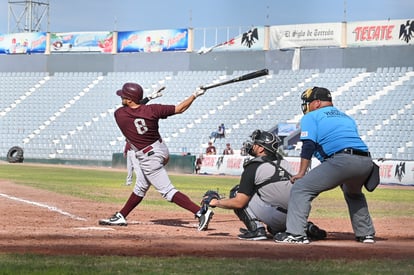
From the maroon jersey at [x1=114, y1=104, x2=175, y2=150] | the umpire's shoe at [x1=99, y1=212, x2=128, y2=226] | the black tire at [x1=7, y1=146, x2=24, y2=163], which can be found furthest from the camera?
the black tire at [x1=7, y1=146, x2=24, y2=163]

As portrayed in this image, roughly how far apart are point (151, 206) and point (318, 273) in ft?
32.1

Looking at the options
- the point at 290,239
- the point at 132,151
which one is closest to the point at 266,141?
the point at 290,239

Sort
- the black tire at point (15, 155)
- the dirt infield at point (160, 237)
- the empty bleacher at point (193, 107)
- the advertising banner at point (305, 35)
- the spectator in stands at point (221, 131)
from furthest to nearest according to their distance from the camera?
1. the advertising banner at point (305, 35)
2. the black tire at point (15, 155)
3. the spectator in stands at point (221, 131)
4. the empty bleacher at point (193, 107)
5. the dirt infield at point (160, 237)

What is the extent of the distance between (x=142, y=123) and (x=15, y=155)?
3623cm

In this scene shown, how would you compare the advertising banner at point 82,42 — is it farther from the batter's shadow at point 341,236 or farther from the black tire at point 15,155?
the batter's shadow at point 341,236

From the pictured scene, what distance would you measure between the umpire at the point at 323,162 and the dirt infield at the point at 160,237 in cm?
34

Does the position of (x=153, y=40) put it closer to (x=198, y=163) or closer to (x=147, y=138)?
(x=198, y=163)

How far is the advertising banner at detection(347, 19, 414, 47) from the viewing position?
43844 millimetres

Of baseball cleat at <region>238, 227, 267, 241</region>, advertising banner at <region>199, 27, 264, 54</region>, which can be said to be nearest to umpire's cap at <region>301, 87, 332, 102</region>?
baseball cleat at <region>238, 227, 267, 241</region>

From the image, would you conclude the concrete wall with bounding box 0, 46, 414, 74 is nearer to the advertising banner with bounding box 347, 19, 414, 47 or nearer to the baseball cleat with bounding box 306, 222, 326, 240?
the advertising banner with bounding box 347, 19, 414, 47

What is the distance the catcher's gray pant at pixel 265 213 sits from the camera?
387 inches

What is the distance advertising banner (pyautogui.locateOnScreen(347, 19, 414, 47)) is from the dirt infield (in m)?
30.6

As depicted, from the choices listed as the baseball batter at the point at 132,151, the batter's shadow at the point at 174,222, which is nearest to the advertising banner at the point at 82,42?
the baseball batter at the point at 132,151

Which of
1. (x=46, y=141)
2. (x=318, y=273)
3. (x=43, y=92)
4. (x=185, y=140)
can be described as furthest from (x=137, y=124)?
(x=43, y=92)
